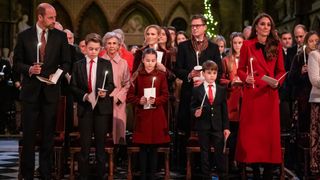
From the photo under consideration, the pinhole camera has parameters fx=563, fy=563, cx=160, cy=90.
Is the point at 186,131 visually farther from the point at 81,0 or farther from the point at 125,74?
the point at 81,0

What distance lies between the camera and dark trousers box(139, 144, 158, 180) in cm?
607

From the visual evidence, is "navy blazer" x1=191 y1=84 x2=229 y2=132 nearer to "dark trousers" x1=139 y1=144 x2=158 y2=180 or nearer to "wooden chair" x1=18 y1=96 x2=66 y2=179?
"dark trousers" x1=139 y1=144 x2=158 y2=180

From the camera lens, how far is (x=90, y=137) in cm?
596

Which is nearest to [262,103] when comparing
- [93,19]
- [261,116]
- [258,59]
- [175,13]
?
[261,116]

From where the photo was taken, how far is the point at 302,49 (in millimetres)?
7102

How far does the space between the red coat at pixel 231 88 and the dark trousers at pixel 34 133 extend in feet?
7.01

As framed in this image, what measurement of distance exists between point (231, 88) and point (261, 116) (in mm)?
1388

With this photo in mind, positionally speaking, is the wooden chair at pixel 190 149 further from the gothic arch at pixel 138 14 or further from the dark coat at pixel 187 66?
the gothic arch at pixel 138 14

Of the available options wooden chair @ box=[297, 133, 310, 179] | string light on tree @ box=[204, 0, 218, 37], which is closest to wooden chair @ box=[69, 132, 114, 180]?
wooden chair @ box=[297, 133, 310, 179]

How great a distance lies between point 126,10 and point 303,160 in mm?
11578

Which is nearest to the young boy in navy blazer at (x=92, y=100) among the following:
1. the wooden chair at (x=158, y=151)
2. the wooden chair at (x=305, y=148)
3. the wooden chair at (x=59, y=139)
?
the wooden chair at (x=158, y=151)

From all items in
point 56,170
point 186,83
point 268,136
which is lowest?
point 56,170

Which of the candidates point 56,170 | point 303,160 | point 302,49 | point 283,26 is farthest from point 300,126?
point 283,26

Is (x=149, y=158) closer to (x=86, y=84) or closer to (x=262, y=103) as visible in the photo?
(x=86, y=84)
